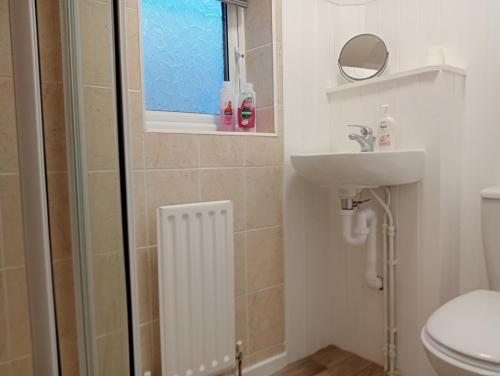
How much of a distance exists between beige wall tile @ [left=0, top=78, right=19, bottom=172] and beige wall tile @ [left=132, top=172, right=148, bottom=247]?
1.14 ft

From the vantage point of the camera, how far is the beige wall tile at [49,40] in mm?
771

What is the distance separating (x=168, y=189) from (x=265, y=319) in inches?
27.9

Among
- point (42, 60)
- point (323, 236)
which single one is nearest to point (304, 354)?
point (323, 236)

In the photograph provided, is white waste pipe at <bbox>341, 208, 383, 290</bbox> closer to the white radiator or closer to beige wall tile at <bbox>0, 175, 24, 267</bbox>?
the white radiator

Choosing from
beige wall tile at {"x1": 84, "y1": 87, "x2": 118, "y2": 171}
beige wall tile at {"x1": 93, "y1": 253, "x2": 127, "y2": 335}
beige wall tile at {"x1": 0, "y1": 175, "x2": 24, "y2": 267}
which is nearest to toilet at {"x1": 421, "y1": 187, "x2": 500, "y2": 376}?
beige wall tile at {"x1": 93, "y1": 253, "x2": 127, "y2": 335}

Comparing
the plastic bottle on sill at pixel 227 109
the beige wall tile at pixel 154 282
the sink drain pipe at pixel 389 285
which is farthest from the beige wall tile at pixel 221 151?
the sink drain pipe at pixel 389 285

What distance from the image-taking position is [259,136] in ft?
5.17

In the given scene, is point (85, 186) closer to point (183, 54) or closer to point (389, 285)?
point (183, 54)

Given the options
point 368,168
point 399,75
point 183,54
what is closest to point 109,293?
point 368,168

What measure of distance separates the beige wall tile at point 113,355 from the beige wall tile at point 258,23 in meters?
1.34

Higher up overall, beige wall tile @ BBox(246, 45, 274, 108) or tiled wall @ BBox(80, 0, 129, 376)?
beige wall tile @ BBox(246, 45, 274, 108)

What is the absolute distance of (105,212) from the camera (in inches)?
24.6

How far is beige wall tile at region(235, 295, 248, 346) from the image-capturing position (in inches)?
60.6

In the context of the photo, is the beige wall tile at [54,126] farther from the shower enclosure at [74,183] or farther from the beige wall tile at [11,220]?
the beige wall tile at [11,220]
